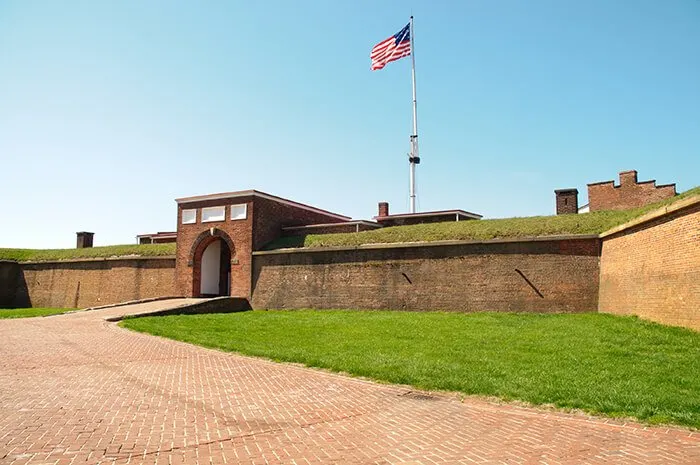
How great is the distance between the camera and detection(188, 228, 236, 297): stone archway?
27109 millimetres

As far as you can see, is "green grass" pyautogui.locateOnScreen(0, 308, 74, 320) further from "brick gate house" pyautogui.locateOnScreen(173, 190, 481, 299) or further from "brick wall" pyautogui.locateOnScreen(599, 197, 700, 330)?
"brick wall" pyautogui.locateOnScreen(599, 197, 700, 330)

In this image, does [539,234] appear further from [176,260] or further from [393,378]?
[176,260]

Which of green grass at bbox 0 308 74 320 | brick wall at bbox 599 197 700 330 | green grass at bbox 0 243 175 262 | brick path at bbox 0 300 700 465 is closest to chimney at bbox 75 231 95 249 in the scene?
green grass at bbox 0 243 175 262

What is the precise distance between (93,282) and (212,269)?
782 centimetres

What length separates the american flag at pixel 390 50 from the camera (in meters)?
29.3

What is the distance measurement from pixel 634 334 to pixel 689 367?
340cm

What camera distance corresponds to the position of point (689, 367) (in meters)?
8.50

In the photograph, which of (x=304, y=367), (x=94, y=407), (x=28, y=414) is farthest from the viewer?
(x=304, y=367)

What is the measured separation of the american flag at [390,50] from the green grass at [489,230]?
1170 cm

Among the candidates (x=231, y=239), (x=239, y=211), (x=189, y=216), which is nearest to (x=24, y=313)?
(x=189, y=216)

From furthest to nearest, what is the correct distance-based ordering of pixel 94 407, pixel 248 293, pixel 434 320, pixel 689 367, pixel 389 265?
1. pixel 248 293
2. pixel 389 265
3. pixel 434 320
4. pixel 689 367
5. pixel 94 407

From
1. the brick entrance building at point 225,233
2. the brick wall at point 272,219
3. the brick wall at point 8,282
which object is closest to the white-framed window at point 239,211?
the brick entrance building at point 225,233

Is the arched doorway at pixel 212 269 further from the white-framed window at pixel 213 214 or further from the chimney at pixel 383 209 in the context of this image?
the chimney at pixel 383 209

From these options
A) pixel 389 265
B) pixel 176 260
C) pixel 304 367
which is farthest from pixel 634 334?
pixel 176 260
